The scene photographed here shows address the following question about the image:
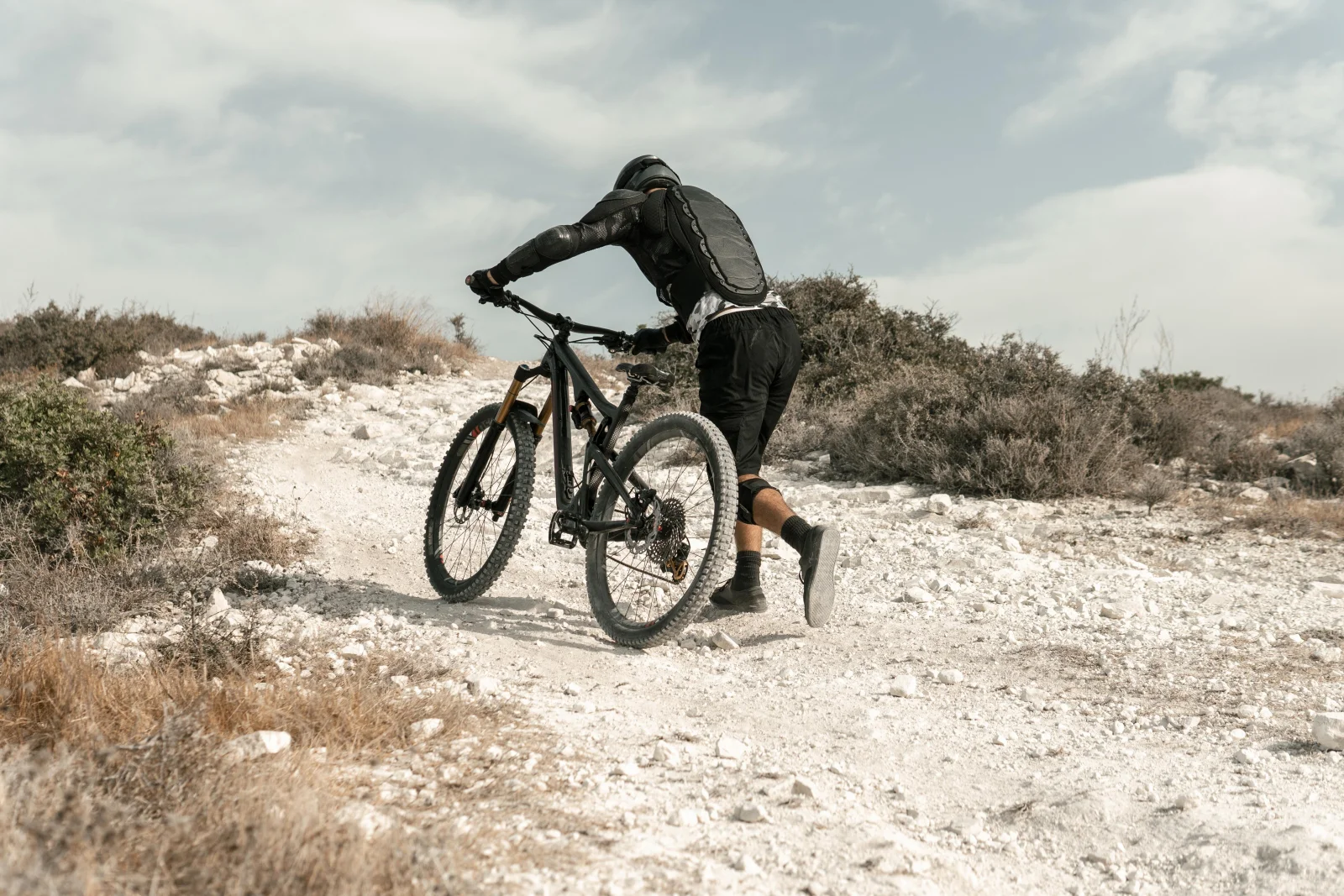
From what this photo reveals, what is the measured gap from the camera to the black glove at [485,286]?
4738 mm

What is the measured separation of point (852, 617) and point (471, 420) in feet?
7.14

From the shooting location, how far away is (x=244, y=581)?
5160 millimetres

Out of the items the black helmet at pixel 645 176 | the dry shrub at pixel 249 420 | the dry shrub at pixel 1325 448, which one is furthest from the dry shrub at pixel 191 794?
the dry shrub at pixel 1325 448

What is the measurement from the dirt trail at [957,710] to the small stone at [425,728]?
40 centimetres

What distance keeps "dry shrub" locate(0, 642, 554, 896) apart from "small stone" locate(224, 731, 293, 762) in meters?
0.04

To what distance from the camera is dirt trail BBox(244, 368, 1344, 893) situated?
93.8 inches

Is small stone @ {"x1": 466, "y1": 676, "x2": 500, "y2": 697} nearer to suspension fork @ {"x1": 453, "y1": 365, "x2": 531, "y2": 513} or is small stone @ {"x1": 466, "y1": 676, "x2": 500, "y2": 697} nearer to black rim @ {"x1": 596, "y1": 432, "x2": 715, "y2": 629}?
black rim @ {"x1": 596, "y1": 432, "x2": 715, "y2": 629}

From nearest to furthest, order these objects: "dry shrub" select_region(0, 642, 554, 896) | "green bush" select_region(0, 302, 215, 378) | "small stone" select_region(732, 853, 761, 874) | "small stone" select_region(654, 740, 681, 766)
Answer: "dry shrub" select_region(0, 642, 554, 896), "small stone" select_region(732, 853, 761, 874), "small stone" select_region(654, 740, 681, 766), "green bush" select_region(0, 302, 215, 378)

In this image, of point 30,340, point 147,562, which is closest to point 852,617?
point 147,562

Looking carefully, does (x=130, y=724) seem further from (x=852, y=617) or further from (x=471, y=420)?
(x=852, y=617)

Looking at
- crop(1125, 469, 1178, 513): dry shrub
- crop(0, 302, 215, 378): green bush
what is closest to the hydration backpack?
crop(1125, 469, 1178, 513): dry shrub

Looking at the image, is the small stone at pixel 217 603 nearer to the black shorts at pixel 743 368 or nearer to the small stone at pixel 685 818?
the black shorts at pixel 743 368

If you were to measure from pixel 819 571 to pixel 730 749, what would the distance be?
1189 mm

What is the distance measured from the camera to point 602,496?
14.4 feet
